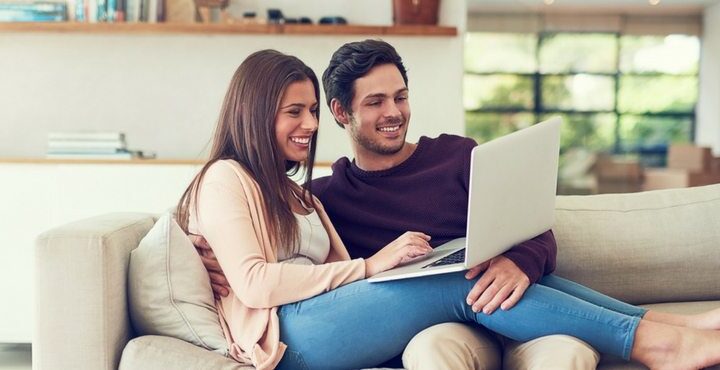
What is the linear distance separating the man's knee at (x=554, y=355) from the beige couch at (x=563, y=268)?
7.2 inches

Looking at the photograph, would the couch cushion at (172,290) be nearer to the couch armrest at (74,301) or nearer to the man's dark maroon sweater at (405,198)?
the couch armrest at (74,301)

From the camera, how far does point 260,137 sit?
225 cm

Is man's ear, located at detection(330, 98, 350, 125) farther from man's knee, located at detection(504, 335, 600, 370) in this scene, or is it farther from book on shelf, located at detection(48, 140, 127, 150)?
book on shelf, located at detection(48, 140, 127, 150)

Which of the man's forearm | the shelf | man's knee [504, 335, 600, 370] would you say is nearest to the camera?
man's knee [504, 335, 600, 370]

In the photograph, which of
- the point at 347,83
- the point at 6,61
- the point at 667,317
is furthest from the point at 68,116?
the point at 667,317

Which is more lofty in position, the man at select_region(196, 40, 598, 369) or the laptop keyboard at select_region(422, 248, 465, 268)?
the man at select_region(196, 40, 598, 369)

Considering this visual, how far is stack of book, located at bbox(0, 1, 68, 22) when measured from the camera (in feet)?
14.2

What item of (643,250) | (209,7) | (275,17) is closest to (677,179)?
(275,17)

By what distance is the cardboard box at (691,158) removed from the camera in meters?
8.27

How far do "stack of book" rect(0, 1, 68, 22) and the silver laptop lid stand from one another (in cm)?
284

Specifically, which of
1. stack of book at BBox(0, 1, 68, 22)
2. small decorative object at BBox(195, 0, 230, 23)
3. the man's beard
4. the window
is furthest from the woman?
the window

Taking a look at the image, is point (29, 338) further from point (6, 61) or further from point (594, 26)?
point (594, 26)

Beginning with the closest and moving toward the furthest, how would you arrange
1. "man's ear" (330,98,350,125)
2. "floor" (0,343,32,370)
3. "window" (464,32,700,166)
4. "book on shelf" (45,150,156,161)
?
"man's ear" (330,98,350,125), "floor" (0,343,32,370), "book on shelf" (45,150,156,161), "window" (464,32,700,166)

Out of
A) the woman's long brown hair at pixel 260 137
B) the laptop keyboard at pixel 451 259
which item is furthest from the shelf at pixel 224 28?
the laptop keyboard at pixel 451 259
